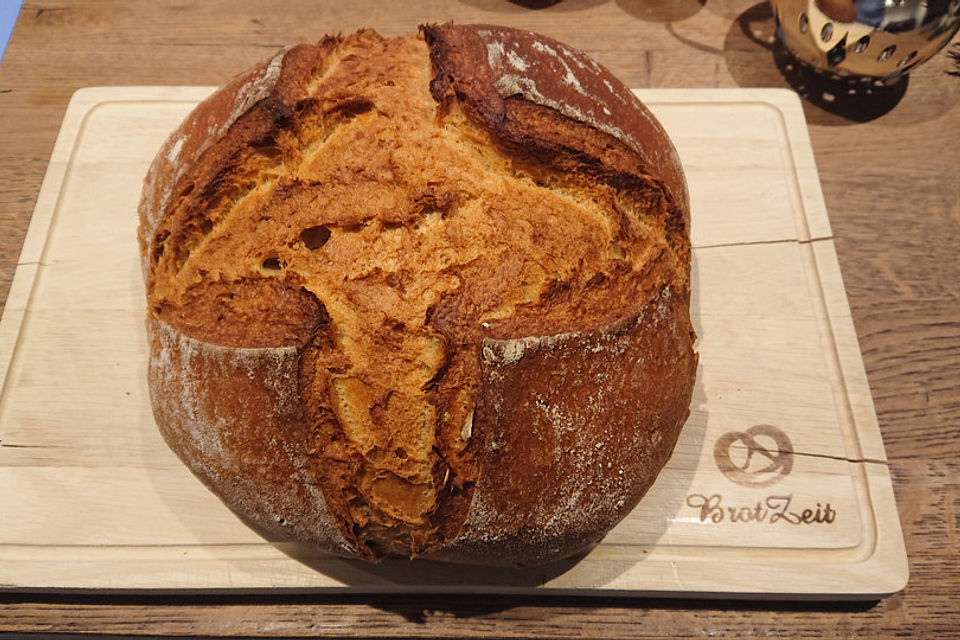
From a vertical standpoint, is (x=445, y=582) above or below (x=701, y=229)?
below

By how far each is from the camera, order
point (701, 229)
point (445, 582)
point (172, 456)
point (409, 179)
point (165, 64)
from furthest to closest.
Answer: point (165, 64) < point (701, 229) < point (172, 456) < point (445, 582) < point (409, 179)

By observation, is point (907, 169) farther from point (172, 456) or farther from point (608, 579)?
point (172, 456)

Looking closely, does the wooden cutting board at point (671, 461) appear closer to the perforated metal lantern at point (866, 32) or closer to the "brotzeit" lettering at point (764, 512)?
the "brotzeit" lettering at point (764, 512)

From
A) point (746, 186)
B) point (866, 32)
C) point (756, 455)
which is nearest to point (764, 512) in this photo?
point (756, 455)

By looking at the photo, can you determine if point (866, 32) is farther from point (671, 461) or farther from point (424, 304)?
point (424, 304)

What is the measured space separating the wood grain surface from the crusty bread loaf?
28cm

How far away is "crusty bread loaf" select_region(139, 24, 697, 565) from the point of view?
1.16 meters

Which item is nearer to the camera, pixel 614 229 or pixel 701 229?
pixel 614 229

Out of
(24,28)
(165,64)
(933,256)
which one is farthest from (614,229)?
(24,28)

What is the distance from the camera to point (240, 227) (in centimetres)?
127

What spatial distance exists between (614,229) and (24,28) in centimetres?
214

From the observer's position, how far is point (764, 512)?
4.96 ft

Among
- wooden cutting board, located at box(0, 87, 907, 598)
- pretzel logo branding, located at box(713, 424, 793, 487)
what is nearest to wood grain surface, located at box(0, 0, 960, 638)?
wooden cutting board, located at box(0, 87, 907, 598)

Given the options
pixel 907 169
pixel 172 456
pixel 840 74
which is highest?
pixel 840 74
